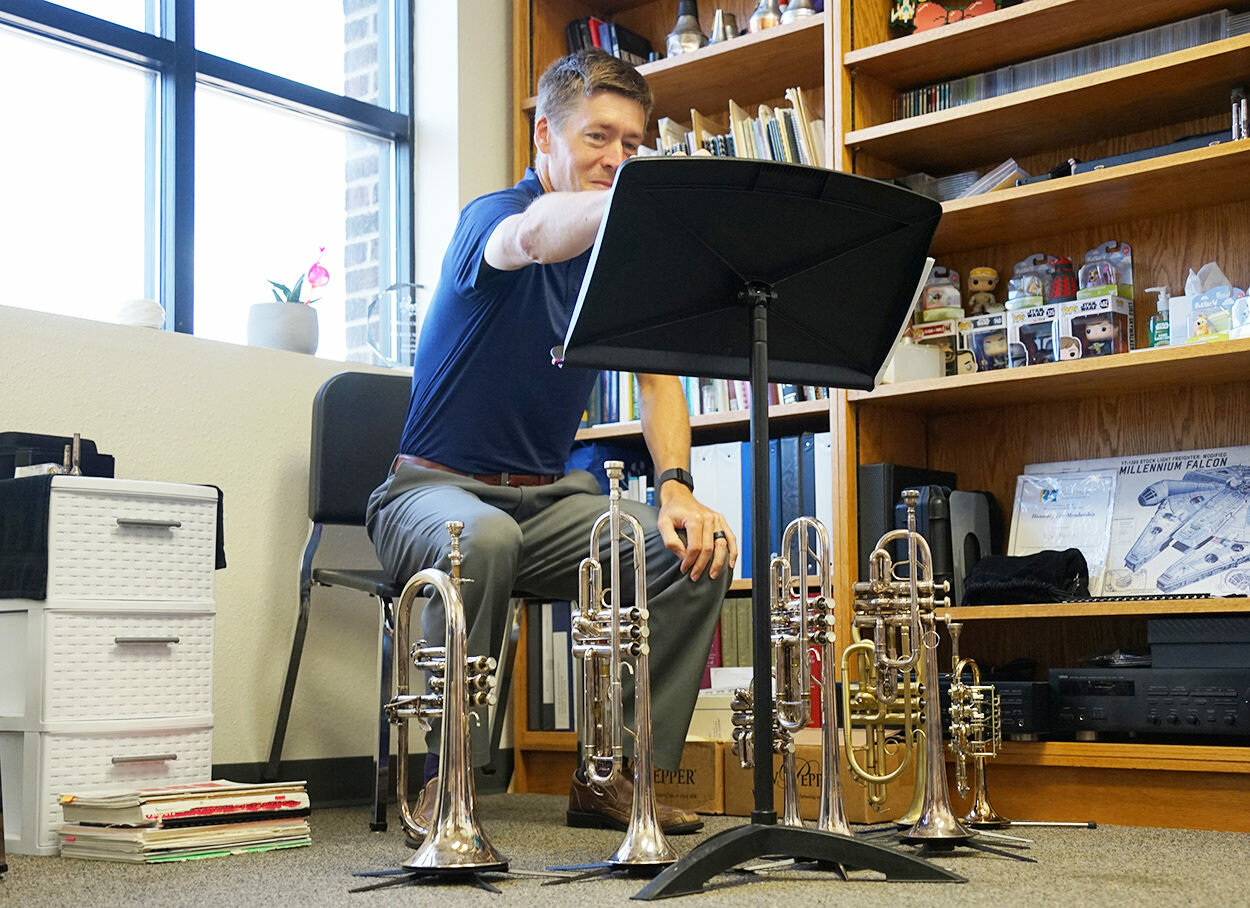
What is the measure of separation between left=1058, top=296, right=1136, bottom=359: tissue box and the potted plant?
1.72 meters

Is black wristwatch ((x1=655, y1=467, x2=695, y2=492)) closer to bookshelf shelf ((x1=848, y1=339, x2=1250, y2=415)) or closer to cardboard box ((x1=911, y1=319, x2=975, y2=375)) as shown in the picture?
bookshelf shelf ((x1=848, y1=339, x2=1250, y2=415))

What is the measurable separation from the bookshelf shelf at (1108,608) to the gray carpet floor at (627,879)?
403mm

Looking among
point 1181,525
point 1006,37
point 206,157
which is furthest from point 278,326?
point 1181,525

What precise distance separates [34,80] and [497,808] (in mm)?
1906

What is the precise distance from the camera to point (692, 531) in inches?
88.0

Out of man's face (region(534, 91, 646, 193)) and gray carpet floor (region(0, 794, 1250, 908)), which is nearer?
gray carpet floor (region(0, 794, 1250, 908))

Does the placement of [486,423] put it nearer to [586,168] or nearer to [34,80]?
[586,168]

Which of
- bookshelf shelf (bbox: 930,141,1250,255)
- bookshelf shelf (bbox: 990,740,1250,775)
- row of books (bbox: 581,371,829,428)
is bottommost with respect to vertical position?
bookshelf shelf (bbox: 990,740,1250,775)

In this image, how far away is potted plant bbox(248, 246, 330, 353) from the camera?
3.16 m

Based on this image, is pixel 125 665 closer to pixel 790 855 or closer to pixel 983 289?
pixel 790 855

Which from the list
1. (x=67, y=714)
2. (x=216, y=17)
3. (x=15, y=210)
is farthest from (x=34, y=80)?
(x=67, y=714)

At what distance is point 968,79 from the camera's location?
3.10m

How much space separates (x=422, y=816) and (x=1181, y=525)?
66.2 inches

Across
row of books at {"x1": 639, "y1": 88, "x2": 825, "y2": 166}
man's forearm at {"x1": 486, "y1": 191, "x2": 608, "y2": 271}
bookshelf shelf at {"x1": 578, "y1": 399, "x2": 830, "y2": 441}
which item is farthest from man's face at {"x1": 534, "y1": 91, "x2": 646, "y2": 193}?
bookshelf shelf at {"x1": 578, "y1": 399, "x2": 830, "y2": 441}
